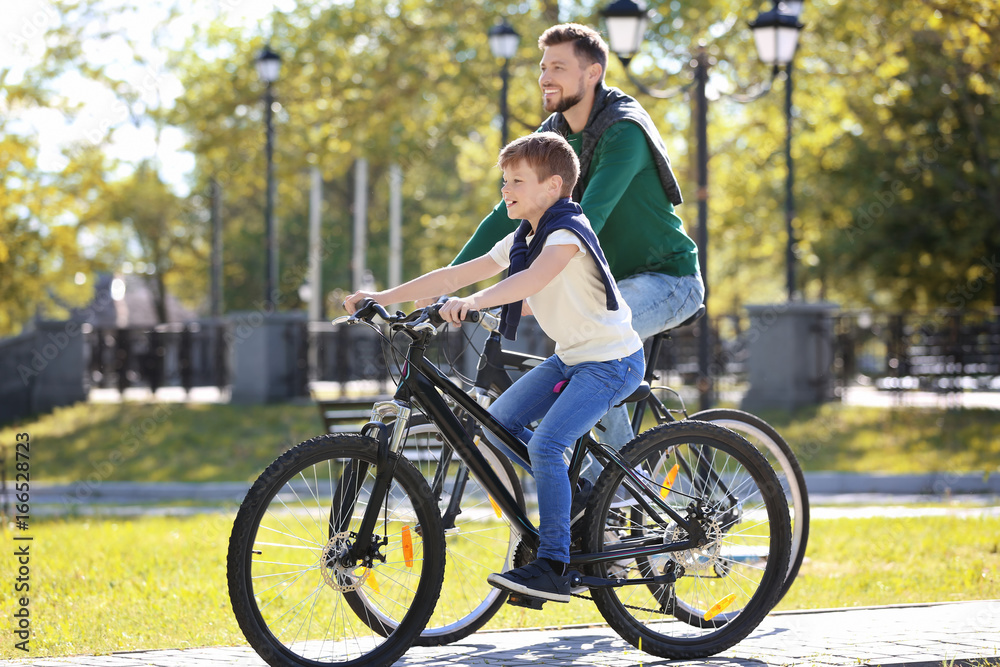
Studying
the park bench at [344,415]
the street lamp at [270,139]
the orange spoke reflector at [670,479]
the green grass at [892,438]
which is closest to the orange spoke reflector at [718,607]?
the orange spoke reflector at [670,479]

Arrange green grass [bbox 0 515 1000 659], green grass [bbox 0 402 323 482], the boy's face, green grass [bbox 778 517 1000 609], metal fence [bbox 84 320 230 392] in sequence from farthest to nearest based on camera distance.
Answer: metal fence [bbox 84 320 230 392], green grass [bbox 0 402 323 482], green grass [bbox 778 517 1000 609], green grass [bbox 0 515 1000 659], the boy's face

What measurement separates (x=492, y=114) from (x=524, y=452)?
18019 millimetres

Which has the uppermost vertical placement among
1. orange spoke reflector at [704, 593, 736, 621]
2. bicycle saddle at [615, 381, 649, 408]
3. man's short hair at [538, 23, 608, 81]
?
man's short hair at [538, 23, 608, 81]

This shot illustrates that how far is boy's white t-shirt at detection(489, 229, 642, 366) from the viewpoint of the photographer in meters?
3.75

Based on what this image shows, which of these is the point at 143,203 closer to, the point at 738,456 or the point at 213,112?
the point at 213,112

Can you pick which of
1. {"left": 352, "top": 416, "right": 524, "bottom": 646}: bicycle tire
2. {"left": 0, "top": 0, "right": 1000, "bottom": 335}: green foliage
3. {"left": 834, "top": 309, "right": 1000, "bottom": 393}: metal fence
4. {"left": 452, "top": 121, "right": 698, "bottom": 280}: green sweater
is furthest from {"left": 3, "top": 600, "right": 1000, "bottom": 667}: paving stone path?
{"left": 834, "top": 309, "right": 1000, "bottom": 393}: metal fence

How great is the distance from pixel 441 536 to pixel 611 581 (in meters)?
0.61

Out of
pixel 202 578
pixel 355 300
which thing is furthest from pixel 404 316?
pixel 202 578

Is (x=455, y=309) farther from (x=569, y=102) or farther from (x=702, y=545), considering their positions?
(x=702, y=545)

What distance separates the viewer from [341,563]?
3.65m

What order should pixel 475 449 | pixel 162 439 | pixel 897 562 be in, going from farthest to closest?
1. pixel 162 439
2. pixel 897 562
3. pixel 475 449

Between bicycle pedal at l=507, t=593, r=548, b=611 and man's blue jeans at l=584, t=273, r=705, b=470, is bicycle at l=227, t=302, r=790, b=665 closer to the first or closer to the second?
bicycle pedal at l=507, t=593, r=548, b=611

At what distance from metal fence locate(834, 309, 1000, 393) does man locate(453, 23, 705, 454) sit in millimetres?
11898

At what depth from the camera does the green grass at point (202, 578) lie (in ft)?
14.7
